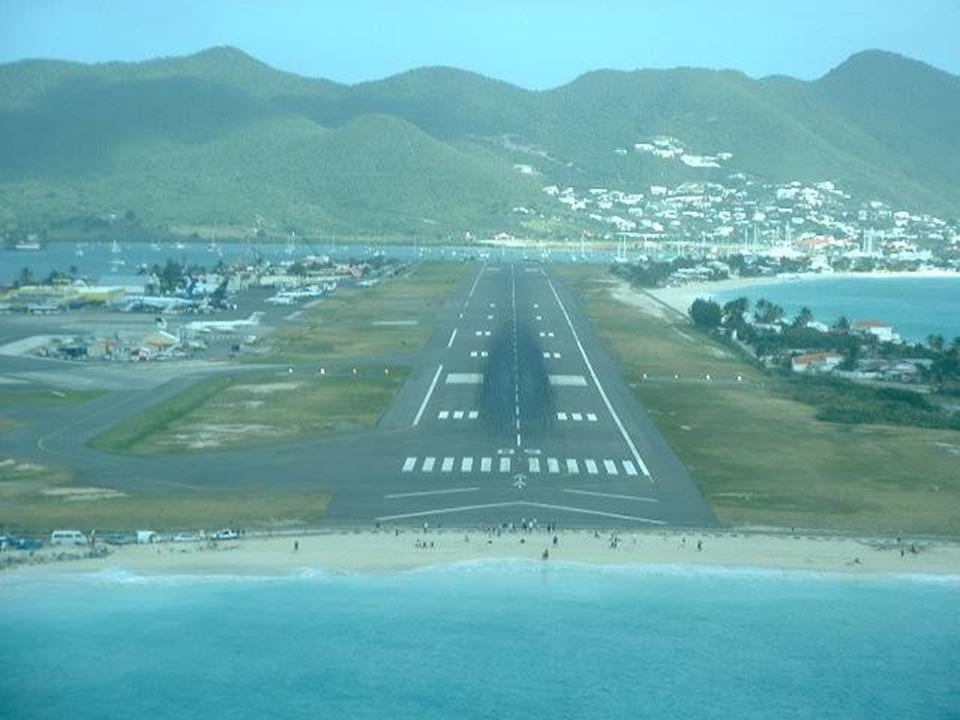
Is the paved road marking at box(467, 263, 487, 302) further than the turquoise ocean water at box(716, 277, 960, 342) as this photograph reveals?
Yes

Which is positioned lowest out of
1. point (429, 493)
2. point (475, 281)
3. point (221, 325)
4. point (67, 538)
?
point (67, 538)

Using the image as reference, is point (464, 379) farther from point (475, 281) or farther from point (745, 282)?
point (745, 282)

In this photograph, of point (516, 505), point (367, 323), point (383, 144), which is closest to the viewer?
point (516, 505)

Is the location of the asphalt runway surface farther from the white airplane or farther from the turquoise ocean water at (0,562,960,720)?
the white airplane

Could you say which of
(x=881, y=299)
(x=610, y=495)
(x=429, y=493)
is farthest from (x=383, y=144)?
(x=610, y=495)

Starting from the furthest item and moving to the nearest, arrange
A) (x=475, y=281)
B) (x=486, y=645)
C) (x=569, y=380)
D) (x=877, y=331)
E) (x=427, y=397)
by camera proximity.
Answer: (x=475, y=281), (x=877, y=331), (x=569, y=380), (x=427, y=397), (x=486, y=645)

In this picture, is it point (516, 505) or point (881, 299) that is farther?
point (881, 299)

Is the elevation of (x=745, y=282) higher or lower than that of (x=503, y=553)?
higher

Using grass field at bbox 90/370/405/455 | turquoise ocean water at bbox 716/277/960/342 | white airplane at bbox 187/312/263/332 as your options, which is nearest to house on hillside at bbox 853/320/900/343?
turquoise ocean water at bbox 716/277/960/342
